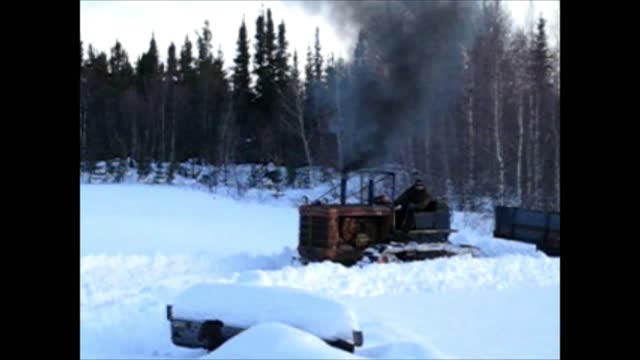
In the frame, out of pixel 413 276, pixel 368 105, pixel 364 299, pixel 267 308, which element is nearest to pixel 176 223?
pixel 368 105

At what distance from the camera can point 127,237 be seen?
2539 cm

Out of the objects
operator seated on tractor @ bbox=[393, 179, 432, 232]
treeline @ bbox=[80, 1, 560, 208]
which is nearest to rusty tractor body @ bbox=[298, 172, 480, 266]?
operator seated on tractor @ bbox=[393, 179, 432, 232]

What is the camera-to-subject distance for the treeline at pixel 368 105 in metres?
24.8

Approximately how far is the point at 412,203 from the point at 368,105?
6951mm

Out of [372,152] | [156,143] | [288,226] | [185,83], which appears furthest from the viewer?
[185,83]

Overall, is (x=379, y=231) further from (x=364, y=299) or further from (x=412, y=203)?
(x=364, y=299)

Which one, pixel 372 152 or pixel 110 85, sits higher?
pixel 110 85

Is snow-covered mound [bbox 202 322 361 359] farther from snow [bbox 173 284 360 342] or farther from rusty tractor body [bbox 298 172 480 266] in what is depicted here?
rusty tractor body [bbox 298 172 480 266]

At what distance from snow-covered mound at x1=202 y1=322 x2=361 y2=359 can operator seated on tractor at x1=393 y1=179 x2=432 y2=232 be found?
939cm

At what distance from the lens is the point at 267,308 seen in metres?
7.36

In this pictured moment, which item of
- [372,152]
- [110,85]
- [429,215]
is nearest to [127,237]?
[372,152]
